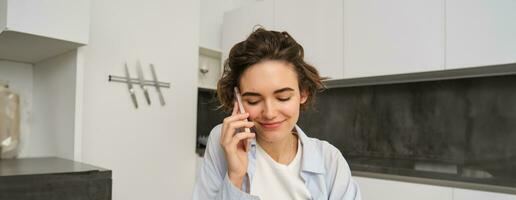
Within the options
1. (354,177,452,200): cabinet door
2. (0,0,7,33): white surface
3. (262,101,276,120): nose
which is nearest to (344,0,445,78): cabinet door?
(354,177,452,200): cabinet door

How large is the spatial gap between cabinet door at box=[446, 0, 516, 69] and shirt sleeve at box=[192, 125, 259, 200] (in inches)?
42.3

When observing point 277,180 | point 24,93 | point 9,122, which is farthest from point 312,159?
point 24,93

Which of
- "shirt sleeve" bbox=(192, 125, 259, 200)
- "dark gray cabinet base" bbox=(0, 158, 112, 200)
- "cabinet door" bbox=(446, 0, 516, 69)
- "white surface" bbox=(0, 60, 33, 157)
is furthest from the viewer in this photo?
"white surface" bbox=(0, 60, 33, 157)

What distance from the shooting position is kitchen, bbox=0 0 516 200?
137 cm

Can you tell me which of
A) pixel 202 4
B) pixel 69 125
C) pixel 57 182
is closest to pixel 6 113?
pixel 69 125

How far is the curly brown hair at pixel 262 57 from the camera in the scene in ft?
2.94

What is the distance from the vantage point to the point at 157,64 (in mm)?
1903

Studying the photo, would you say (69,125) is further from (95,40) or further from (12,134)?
(95,40)

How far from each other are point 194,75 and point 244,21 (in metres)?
0.53

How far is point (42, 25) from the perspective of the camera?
1.26 meters

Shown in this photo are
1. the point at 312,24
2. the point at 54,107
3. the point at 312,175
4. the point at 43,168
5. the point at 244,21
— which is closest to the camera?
the point at 312,175

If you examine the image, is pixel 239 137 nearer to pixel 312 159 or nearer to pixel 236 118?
pixel 236 118

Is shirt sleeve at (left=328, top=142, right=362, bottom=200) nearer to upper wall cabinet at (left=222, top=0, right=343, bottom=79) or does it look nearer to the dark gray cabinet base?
the dark gray cabinet base

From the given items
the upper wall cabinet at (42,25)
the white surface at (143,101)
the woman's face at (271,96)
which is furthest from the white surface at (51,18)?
the woman's face at (271,96)
